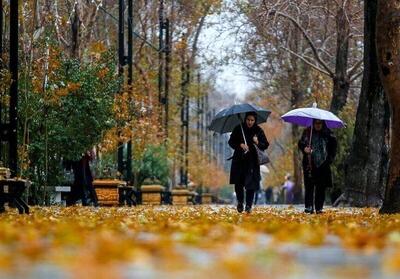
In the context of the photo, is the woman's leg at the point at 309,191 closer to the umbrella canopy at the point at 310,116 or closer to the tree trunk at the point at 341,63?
the umbrella canopy at the point at 310,116

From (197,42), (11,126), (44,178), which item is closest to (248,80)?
(197,42)

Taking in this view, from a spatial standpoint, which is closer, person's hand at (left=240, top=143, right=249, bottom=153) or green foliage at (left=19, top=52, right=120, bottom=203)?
person's hand at (left=240, top=143, right=249, bottom=153)

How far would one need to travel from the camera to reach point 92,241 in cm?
714

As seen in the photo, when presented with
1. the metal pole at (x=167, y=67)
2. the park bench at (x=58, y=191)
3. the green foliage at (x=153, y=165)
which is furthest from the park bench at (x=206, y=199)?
the park bench at (x=58, y=191)

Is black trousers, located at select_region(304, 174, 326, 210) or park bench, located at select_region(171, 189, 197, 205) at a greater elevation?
black trousers, located at select_region(304, 174, 326, 210)

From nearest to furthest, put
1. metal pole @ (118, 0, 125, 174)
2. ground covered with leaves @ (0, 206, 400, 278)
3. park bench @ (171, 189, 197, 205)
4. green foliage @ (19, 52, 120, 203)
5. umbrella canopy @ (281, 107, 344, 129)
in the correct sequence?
ground covered with leaves @ (0, 206, 400, 278) < umbrella canopy @ (281, 107, 344, 129) < green foliage @ (19, 52, 120, 203) < metal pole @ (118, 0, 125, 174) < park bench @ (171, 189, 197, 205)

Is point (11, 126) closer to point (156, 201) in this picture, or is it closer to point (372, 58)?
point (372, 58)

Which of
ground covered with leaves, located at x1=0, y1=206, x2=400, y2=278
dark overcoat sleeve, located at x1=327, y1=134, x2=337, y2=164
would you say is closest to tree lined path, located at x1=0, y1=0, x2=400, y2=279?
ground covered with leaves, located at x1=0, y1=206, x2=400, y2=278

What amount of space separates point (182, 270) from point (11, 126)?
1429 centimetres

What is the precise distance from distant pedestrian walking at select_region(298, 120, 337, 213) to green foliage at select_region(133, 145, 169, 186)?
23036 millimetres

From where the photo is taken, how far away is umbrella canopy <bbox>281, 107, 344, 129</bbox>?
20.9 metres

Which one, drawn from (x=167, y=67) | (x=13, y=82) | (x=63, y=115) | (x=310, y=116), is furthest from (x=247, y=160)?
(x=167, y=67)

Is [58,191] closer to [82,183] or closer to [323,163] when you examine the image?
[82,183]

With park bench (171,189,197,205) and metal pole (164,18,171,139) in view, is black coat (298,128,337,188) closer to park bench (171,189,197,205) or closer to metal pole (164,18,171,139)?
metal pole (164,18,171,139)
